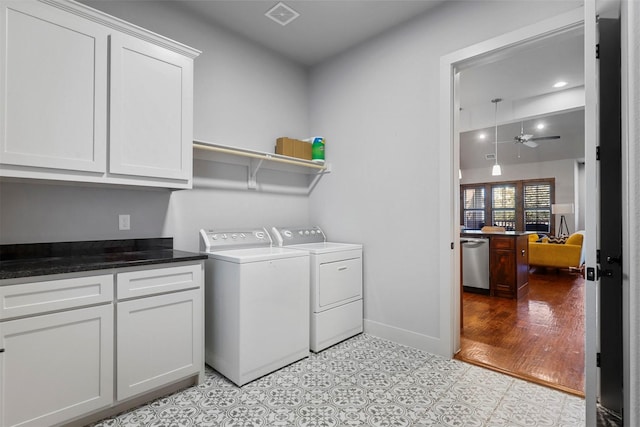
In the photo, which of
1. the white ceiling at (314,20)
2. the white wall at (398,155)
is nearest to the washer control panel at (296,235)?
the white wall at (398,155)

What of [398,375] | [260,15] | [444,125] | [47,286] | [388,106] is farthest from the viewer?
[388,106]

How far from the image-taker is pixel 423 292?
2643 mm

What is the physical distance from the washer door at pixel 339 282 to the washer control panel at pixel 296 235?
518mm

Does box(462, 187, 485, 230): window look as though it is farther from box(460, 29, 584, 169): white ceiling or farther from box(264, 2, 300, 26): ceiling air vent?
box(264, 2, 300, 26): ceiling air vent

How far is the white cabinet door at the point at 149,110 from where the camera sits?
75.2 inches

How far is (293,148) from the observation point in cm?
320

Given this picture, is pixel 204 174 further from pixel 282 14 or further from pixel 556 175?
pixel 556 175

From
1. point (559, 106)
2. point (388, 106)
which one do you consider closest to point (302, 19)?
point (388, 106)

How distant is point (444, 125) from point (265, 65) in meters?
1.85

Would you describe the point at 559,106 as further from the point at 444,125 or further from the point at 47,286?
the point at 47,286

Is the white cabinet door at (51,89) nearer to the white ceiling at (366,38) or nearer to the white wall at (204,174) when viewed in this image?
the white wall at (204,174)

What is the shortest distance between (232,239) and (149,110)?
44.8 inches

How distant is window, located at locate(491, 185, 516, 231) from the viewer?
9.62 meters

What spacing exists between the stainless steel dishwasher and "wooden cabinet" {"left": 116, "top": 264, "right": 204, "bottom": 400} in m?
3.65
